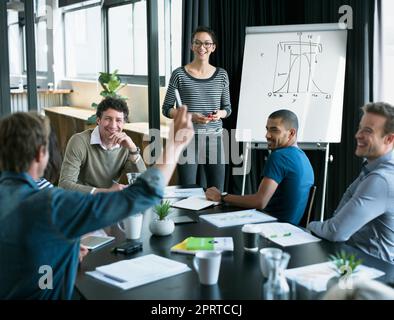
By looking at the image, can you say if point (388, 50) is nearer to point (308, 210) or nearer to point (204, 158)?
point (204, 158)

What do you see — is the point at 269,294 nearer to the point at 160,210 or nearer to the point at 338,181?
the point at 160,210

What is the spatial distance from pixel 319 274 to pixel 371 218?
0.51m

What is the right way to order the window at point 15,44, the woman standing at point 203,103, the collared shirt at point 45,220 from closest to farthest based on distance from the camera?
the collared shirt at point 45,220 → the woman standing at point 203,103 → the window at point 15,44

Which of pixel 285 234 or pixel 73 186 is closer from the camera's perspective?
pixel 285 234

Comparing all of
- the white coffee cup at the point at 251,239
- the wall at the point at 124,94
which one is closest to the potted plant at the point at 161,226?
the white coffee cup at the point at 251,239

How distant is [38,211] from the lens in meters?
1.27

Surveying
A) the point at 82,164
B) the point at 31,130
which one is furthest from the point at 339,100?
the point at 31,130

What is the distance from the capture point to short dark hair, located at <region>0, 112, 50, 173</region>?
1.32 metres

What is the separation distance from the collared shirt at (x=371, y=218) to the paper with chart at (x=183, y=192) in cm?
85

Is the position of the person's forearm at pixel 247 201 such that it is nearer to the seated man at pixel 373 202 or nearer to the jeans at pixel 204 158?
the seated man at pixel 373 202

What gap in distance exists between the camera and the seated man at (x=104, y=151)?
9.34ft

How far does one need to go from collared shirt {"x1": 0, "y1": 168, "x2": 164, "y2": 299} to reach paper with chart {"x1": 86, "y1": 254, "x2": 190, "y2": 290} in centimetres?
19

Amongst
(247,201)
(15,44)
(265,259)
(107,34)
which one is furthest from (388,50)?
(107,34)
